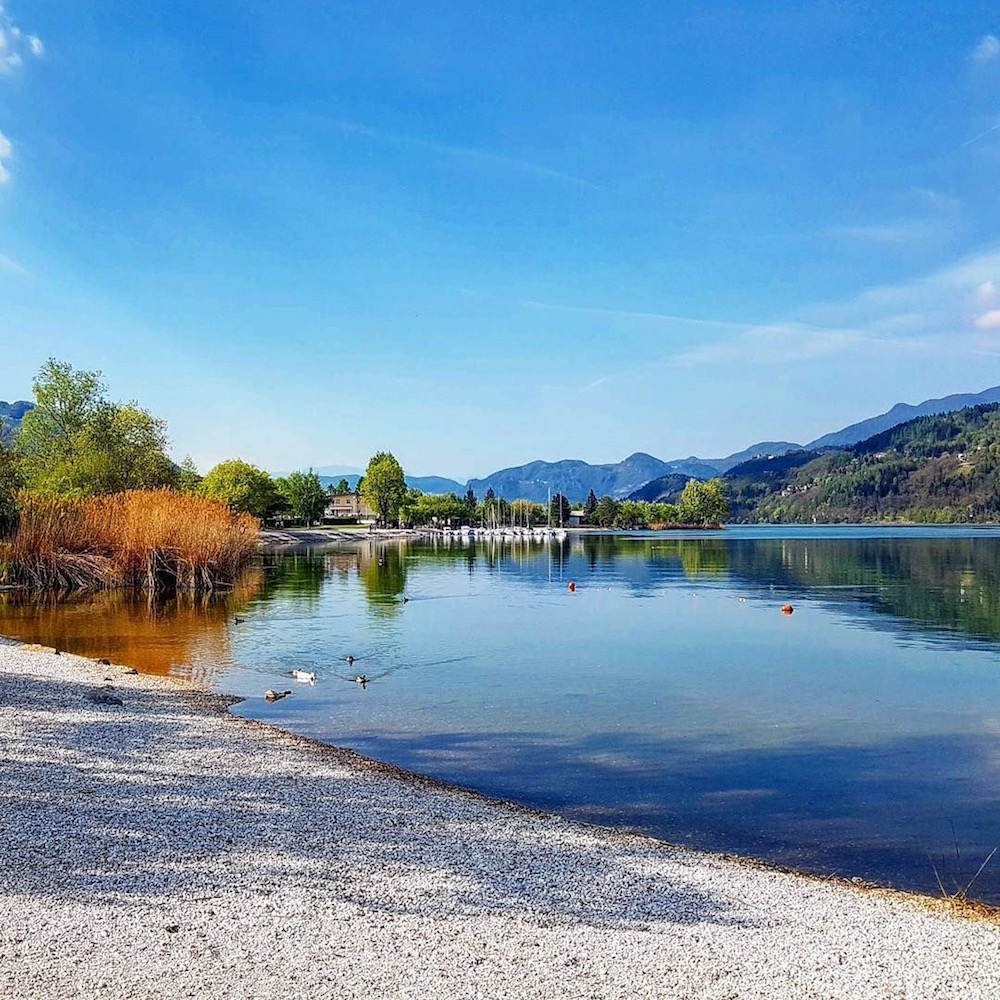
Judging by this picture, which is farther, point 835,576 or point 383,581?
point 835,576

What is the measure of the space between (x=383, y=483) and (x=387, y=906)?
17946 centimetres

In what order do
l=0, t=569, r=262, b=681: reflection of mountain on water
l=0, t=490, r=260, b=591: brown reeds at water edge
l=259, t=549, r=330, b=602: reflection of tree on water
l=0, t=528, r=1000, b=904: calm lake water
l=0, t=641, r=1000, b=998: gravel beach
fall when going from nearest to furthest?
l=0, t=641, r=1000, b=998: gravel beach < l=0, t=528, r=1000, b=904: calm lake water < l=0, t=569, r=262, b=681: reflection of mountain on water < l=0, t=490, r=260, b=591: brown reeds at water edge < l=259, t=549, r=330, b=602: reflection of tree on water

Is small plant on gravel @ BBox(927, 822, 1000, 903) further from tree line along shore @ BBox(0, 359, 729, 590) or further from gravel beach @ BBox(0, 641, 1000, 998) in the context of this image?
tree line along shore @ BBox(0, 359, 729, 590)

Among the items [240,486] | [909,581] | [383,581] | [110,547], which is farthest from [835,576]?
[240,486]

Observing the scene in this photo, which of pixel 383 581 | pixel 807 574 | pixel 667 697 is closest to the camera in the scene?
pixel 667 697

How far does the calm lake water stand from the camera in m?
12.1

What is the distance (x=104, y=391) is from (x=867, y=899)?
245 ft

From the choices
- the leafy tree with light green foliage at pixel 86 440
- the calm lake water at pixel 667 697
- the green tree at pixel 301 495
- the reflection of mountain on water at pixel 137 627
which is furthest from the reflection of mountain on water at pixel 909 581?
the green tree at pixel 301 495

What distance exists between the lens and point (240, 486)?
136000mm

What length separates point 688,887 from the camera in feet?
28.4

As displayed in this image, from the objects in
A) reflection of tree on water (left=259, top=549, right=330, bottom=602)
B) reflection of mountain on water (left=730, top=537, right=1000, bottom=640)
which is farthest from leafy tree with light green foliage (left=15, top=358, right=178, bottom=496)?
reflection of mountain on water (left=730, top=537, right=1000, bottom=640)

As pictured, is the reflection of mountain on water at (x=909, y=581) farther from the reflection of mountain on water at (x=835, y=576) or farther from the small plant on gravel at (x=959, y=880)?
the small plant on gravel at (x=959, y=880)

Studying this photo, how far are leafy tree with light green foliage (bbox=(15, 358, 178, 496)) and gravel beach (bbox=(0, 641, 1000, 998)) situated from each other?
192 feet

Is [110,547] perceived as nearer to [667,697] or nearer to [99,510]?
[99,510]
